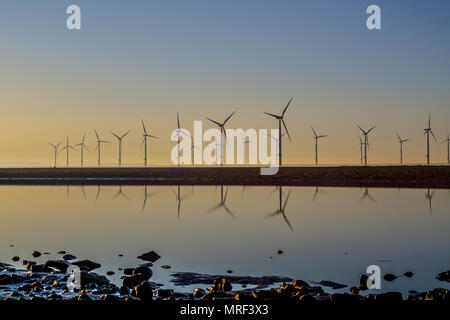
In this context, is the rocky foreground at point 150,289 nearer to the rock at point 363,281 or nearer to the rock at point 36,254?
the rock at point 363,281

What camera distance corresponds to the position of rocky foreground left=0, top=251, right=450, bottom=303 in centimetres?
1459

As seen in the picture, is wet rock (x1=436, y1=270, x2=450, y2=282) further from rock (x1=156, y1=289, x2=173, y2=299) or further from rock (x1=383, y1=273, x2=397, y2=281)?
rock (x1=156, y1=289, x2=173, y2=299)

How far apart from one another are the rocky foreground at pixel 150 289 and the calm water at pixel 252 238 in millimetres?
1317

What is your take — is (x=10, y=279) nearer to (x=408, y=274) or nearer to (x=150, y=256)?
(x=150, y=256)

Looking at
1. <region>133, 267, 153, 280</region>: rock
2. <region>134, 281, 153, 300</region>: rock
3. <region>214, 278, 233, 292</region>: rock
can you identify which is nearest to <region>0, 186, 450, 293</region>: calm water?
<region>133, 267, 153, 280</region>: rock

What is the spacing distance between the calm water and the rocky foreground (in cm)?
132

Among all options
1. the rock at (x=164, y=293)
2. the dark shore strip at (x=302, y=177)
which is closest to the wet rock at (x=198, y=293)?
the rock at (x=164, y=293)

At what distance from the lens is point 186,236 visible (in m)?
33.2

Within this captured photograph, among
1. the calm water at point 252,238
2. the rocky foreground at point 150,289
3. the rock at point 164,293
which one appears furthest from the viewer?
the calm water at point 252,238

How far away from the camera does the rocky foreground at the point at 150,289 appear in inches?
574

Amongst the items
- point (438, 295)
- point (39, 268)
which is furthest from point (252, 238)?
point (438, 295)
